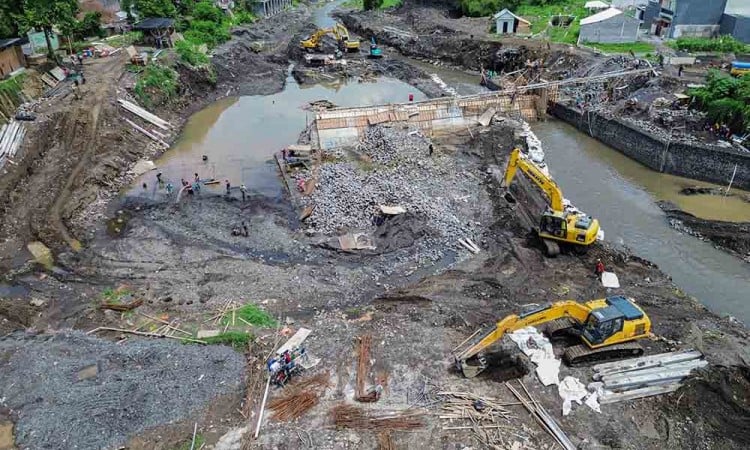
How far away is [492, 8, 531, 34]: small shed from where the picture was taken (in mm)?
58656

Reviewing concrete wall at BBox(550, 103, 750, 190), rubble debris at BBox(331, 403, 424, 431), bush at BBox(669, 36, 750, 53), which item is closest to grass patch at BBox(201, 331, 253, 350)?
rubble debris at BBox(331, 403, 424, 431)

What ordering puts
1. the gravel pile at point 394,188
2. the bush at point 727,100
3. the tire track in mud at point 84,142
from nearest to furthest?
the tire track in mud at point 84,142 → the gravel pile at point 394,188 → the bush at point 727,100

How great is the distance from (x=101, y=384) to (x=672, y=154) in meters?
31.6

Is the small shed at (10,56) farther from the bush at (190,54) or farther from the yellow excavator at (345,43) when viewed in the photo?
the yellow excavator at (345,43)

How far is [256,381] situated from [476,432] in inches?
264

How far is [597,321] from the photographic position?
1574 cm

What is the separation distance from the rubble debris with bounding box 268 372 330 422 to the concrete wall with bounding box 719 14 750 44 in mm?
49731

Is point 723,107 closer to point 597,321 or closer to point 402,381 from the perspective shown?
point 597,321

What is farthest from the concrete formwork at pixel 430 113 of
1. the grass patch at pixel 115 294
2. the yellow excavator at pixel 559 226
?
the grass patch at pixel 115 294

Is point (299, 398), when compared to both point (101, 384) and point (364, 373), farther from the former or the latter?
point (101, 384)

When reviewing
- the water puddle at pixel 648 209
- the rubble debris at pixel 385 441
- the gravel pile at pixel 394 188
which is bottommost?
the water puddle at pixel 648 209

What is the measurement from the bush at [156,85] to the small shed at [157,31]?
738 cm

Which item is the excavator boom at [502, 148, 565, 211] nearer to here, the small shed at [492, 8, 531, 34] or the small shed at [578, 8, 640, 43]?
the small shed at [578, 8, 640, 43]

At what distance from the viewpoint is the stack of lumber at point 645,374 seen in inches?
597
